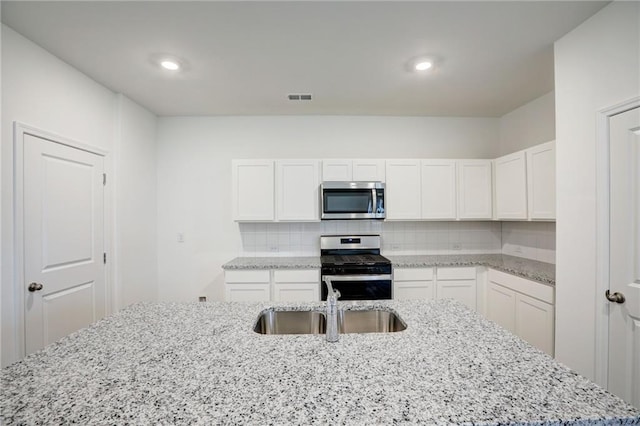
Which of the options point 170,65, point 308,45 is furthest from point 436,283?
point 170,65

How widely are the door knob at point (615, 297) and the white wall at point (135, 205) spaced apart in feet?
12.6

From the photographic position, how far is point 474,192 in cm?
301

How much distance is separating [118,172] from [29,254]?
1.07 metres

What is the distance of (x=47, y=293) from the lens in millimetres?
1933

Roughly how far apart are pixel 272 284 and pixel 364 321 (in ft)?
5.02

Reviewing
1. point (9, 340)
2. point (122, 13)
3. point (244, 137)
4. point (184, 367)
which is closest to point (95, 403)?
point (184, 367)

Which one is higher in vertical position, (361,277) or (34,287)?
(34,287)

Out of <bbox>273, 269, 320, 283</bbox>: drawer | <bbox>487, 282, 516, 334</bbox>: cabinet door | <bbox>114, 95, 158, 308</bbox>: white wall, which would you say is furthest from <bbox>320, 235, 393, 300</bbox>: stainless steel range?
<bbox>114, 95, 158, 308</bbox>: white wall

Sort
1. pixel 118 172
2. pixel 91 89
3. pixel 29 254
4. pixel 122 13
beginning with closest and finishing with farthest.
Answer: pixel 122 13 < pixel 29 254 < pixel 91 89 < pixel 118 172

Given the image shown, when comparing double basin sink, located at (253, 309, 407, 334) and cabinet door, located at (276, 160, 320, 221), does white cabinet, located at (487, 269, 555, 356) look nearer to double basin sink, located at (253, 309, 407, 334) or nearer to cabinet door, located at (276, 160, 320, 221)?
double basin sink, located at (253, 309, 407, 334)

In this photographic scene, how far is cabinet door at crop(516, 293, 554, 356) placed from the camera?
2084 millimetres

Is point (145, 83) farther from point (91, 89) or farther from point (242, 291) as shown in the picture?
point (242, 291)

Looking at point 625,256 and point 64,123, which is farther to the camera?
point 64,123

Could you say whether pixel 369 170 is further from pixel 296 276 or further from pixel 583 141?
pixel 583 141
